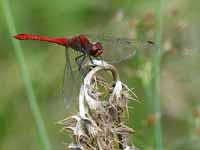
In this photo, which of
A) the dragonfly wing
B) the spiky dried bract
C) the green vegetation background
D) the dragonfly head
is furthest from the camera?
the green vegetation background

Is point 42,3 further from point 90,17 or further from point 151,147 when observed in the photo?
point 151,147

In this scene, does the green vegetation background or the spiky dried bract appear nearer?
the spiky dried bract

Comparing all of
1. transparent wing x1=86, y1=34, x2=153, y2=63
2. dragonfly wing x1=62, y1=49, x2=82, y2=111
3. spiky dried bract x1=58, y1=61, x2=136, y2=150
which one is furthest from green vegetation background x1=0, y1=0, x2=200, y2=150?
spiky dried bract x1=58, y1=61, x2=136, y2=150

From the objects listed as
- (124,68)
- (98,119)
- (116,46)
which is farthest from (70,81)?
(124,68)

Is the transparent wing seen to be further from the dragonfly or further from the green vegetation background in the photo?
the green vegetation background

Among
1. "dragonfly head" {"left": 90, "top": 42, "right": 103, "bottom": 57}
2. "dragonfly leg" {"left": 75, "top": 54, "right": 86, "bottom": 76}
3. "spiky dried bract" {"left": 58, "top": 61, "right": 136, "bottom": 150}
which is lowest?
"spiky dried bract" {"left": 58, "top": 61, "right": 136, "bottom": 150}

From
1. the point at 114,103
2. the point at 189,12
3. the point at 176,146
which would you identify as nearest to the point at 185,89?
the point at 189,12

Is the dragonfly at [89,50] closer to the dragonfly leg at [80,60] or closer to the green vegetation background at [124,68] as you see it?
the dragonfly leg at [80,60]
